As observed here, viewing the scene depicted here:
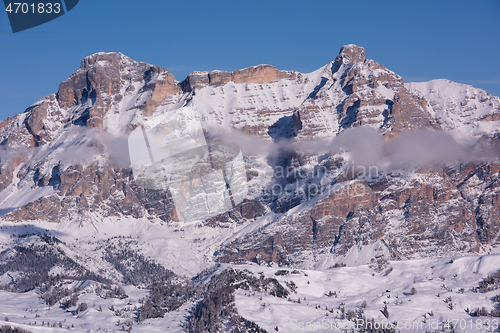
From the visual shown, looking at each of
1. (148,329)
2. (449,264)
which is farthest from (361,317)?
(148,329)

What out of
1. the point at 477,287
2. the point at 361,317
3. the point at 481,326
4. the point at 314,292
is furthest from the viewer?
the point at 314,292

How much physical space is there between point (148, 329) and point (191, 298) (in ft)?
31.0

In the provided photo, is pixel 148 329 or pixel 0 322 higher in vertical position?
pixel 0 322

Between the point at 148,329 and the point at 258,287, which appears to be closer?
the point at 148,329

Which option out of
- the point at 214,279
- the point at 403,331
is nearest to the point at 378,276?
the point at 403,331

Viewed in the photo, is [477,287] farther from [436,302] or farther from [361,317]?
[361,317]

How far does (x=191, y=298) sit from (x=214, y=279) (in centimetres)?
693

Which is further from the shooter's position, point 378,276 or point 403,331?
point 378,276

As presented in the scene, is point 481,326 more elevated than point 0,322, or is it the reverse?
A: point 0,322

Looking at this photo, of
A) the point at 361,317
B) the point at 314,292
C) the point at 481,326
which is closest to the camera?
the point at 481,326

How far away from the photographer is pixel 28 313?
8556 cm

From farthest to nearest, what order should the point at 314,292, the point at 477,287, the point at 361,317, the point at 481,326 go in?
the point at 314,292 < the point at 477,287 < the point at 361,317 < the point at 481,326

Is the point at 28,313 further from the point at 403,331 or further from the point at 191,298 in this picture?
the point at 403,331

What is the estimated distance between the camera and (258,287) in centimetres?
8750
